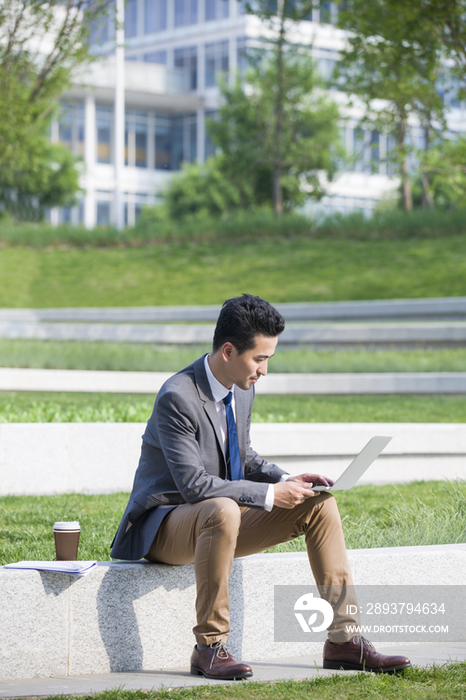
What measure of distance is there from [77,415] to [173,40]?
4578cm

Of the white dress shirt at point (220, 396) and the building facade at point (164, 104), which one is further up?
the building facade at point (164, 104)

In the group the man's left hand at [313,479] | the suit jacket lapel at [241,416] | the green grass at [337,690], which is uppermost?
the suit jacket lapel at [241,416]

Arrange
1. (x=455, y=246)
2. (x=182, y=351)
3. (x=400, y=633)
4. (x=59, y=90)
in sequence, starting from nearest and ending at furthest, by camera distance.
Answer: (x=400, y=633) < (x=182, y=351) < (x=59, y=90) < (x=455, y=246)

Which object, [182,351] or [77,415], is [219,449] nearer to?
[77,415]

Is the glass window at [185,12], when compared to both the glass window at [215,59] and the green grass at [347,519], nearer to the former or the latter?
the glass window at [215,59]

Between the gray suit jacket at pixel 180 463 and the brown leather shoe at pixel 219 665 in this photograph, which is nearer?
the brown leather shoe at pixel 219 665

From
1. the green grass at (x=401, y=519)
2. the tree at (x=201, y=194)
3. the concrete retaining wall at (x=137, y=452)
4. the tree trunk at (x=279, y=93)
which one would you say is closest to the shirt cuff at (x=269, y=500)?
the green grass at (x=401, y=519)

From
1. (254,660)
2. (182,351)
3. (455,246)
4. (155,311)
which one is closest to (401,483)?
(254,660)

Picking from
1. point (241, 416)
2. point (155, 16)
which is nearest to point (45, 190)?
point (155, 16)

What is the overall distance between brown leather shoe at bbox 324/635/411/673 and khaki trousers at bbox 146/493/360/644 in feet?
0.13

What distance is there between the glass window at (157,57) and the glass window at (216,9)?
→ 411 cm

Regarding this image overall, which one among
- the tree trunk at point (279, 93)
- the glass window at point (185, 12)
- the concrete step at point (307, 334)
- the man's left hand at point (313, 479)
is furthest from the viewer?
the glass window at point (185, 12)

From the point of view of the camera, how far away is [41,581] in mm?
3580

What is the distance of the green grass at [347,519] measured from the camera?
4801 mm
